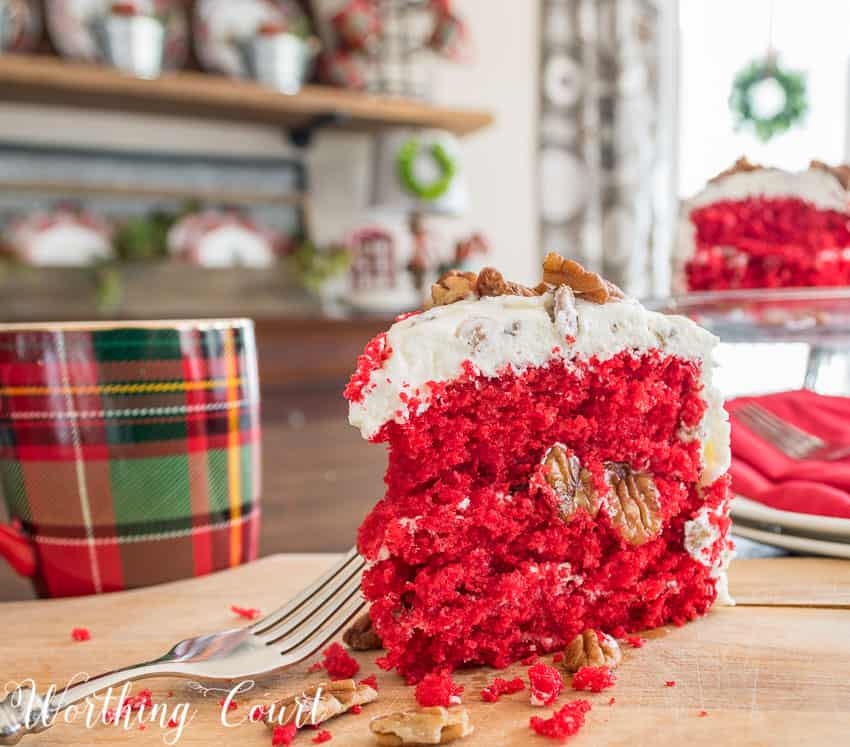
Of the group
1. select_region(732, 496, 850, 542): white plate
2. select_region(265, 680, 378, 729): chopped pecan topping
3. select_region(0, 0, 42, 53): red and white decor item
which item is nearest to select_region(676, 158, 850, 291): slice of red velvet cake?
select_region(732, 496, 850, 542): white plate

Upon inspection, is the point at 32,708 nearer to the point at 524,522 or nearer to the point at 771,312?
the point at 524,522

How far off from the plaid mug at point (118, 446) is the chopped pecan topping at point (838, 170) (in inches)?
53.2

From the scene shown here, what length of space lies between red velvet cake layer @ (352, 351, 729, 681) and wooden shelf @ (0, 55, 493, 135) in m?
2.06

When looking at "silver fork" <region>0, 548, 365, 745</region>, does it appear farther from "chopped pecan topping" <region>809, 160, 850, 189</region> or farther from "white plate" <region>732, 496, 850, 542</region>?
"chopped pecan topping" <region>809, 160, 850, 189</region>

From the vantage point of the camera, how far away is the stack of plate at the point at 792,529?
2.81ft

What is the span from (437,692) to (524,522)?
0.53 ft

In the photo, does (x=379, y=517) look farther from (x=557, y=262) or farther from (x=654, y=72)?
(x=654, y=72)

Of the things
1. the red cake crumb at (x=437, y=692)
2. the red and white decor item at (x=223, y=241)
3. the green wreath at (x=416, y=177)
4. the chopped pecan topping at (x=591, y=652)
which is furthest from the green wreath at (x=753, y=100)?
the red cake crumb at (x=437, y=692)

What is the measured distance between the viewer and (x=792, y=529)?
88 centimetres

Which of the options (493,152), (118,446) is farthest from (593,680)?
(493,152)

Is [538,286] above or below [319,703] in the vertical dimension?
above

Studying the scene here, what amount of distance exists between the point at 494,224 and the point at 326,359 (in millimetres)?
1233

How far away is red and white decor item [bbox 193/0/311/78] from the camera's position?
2.57 m

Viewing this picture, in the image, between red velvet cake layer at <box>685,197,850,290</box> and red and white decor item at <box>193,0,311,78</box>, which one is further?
red and white decor item at <box>193,0,311,78</box>
